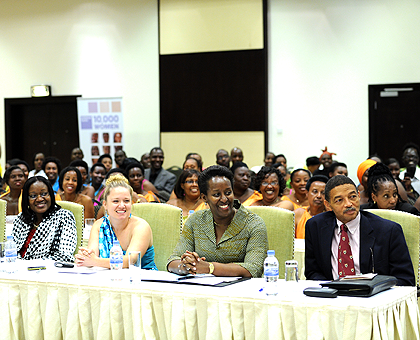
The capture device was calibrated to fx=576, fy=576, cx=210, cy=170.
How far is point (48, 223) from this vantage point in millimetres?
4578

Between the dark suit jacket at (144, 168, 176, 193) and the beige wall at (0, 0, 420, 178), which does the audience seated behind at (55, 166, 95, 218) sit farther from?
the beige wall at (0, 0, 420, 178)

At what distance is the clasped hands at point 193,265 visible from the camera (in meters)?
3.48

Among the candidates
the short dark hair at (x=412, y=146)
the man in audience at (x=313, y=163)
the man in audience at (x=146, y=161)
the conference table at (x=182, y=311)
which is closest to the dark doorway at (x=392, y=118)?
the short dark hair at (x=412, y=146)

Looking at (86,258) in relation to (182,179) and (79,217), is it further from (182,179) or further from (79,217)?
(182,179)

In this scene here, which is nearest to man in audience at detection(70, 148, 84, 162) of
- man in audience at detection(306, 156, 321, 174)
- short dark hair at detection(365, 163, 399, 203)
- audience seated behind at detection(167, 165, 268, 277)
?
man in audience at detection(306, 156, 321, 174)

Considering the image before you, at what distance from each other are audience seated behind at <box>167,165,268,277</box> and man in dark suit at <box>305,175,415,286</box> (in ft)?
1.10

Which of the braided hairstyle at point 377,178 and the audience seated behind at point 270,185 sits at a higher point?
the braided hairstyle at point 377,178

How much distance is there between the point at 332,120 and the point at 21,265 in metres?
8.44

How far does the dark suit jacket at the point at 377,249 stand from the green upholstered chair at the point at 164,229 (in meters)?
1.32

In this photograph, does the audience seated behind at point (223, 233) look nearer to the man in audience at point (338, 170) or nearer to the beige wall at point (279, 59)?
the man in audience at point (338, 170)

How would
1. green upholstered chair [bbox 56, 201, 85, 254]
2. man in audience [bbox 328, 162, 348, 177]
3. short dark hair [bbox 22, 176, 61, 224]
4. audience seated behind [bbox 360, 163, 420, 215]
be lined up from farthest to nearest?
man in audience [bbox 328, 162, 348, 177]
green upholstered chair [bbox 56, 201, 85, 254]
short dark hair [bbox 22, 176, 61, 224]
audience seated behind [bbox 360, 163, 420, 215]

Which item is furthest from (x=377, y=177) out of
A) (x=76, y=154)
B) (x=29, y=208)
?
(x=76, y=154)

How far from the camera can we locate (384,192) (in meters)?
4.52

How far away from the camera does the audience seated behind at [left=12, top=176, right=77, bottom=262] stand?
14.8 feet
